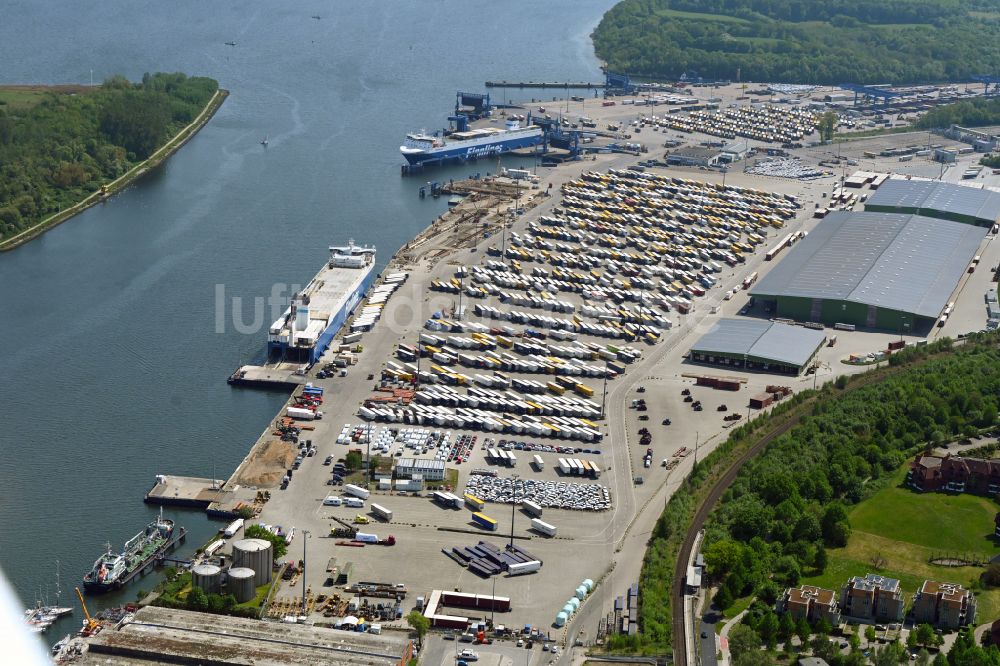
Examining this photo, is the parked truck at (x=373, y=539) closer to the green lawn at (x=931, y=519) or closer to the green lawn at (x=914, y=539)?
the green lawn at (x=914, y=539)

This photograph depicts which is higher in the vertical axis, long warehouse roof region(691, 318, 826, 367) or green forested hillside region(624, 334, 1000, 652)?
long warehouse roof region(691, 318, 826, 367)

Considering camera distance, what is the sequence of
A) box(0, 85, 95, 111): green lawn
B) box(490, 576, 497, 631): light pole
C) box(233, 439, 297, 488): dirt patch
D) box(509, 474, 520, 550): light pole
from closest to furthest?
box(490, 576, 497, 631): light pole
box(509, 474, 520, 550): light pole
box(233, 439, 297, 488): dirt patch
box(0, 85, 95, 111): green lawn

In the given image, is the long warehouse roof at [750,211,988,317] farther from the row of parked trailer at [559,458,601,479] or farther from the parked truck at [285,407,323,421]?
the parked truck at [285,407,323,421]

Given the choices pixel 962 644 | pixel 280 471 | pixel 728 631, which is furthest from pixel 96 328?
pixel 962 644

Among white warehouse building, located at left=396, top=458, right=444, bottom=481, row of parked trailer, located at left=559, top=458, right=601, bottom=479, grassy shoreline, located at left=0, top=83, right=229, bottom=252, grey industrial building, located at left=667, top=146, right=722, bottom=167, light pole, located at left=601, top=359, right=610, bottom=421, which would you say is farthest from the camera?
grey industrial building, located at left=667, top=146, right=722, bottom=167

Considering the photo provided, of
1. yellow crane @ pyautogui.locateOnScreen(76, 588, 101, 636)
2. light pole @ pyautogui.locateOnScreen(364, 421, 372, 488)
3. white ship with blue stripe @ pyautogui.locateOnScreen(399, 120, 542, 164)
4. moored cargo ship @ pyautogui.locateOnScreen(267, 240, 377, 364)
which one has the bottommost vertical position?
yellow crane @ pyautogui.locateOnScreen(76, 588, 101, 636)

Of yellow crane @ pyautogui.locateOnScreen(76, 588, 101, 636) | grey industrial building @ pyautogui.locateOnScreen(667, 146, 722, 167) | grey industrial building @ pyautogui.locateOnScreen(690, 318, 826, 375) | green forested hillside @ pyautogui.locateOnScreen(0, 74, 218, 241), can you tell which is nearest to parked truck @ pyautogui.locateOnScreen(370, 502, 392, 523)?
yellow crane @ pyautogui.locateOnScreen(76, 588, 101, 636)

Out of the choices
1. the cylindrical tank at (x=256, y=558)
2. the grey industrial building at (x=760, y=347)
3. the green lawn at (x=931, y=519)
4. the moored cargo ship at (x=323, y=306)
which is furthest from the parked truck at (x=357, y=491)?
the grey industrial building at (x=760, y=347)
